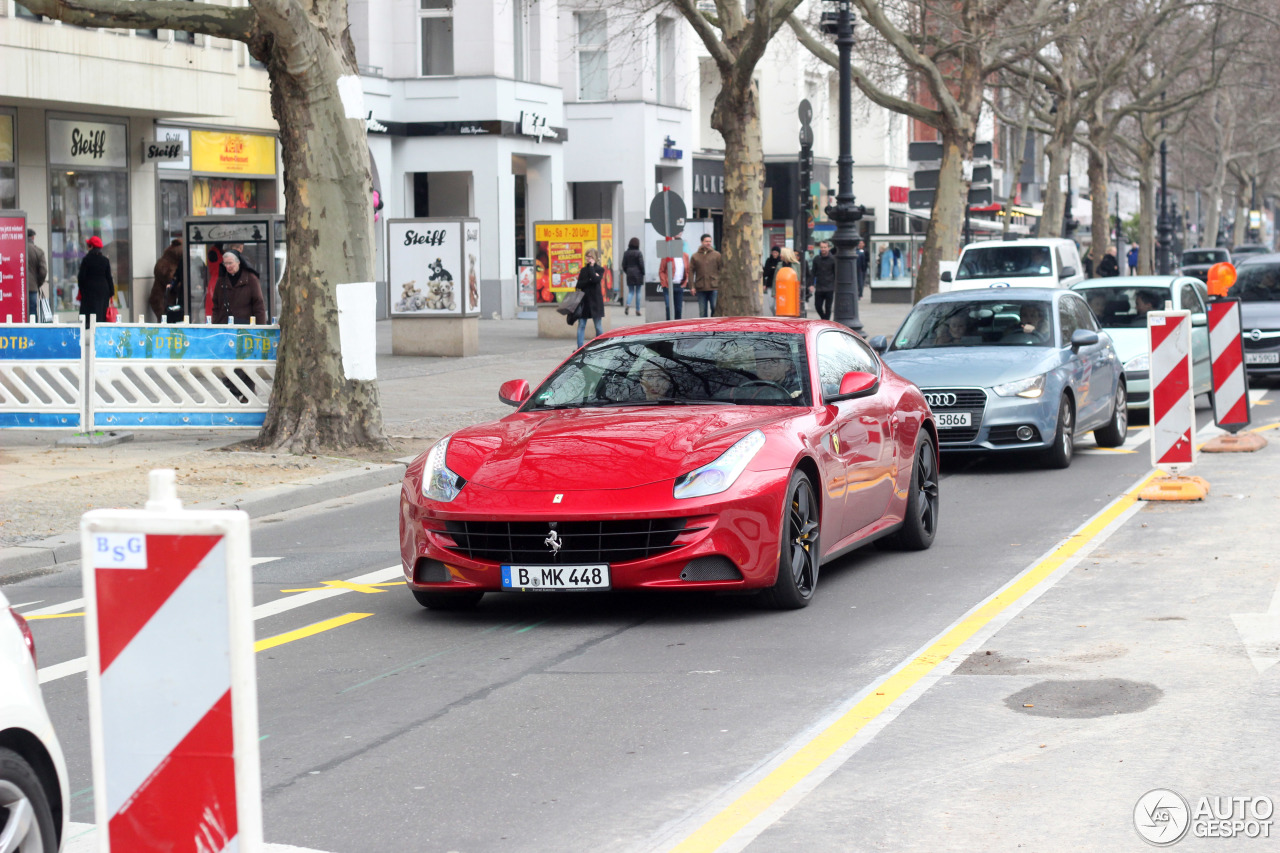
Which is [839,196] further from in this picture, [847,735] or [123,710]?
[123,710]

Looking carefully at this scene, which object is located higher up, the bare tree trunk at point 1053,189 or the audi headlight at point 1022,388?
the bare tree trunk at point 1053,189

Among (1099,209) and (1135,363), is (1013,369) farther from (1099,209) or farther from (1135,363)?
(1099,209)

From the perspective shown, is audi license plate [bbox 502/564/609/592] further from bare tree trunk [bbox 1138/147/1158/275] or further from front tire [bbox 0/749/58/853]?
bare tree trunk [bbox 1138/147/1158/275]

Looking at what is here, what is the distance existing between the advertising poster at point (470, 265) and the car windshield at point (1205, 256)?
3768 cm

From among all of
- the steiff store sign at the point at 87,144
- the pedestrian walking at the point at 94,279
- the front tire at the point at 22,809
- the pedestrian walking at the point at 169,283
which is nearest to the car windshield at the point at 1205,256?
the steiff store sign at the point at 87,144

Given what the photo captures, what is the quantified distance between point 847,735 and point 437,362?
21.0 metres

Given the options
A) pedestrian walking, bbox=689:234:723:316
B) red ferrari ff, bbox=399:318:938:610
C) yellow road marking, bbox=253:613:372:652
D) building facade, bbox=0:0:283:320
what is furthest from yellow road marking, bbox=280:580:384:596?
pedestrian walking, bbox=689:234:723:316

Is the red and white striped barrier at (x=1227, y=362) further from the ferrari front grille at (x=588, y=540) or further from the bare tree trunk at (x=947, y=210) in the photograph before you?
the bare tree trunk at (x=947, y=210)

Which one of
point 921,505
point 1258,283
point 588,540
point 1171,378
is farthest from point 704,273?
point 588,540

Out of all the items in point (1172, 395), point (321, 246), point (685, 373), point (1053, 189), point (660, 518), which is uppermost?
point (1053, 189)

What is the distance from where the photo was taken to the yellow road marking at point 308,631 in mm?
7852

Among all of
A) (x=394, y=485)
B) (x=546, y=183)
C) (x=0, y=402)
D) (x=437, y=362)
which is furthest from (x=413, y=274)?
(x=546, y=183)

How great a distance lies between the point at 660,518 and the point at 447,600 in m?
1.37

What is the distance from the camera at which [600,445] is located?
→ 8.05m
